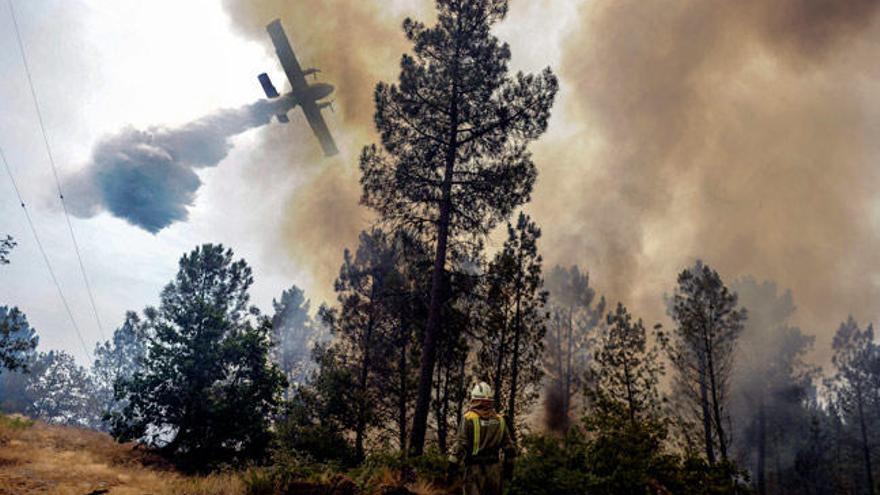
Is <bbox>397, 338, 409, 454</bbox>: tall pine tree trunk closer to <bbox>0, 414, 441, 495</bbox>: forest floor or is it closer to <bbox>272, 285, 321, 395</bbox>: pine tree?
<bbox>0, 414, 441, 495</bbox>: forest floor

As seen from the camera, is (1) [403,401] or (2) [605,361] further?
(2) [605,361]

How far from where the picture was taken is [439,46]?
45.9ft

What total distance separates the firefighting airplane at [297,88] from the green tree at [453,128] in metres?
16.6

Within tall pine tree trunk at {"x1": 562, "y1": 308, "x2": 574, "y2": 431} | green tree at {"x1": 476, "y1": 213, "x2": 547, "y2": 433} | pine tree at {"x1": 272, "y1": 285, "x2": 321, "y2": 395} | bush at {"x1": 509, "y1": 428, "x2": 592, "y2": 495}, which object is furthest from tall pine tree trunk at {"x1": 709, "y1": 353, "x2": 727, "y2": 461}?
pine tree at {"x1": 272, "y1": 285, "x2": 321, "y2": 395}

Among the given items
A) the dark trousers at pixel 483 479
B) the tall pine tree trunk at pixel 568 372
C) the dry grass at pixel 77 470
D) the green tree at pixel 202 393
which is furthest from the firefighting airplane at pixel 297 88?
the dark trousers at pixel 483 479

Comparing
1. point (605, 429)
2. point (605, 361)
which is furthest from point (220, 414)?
point (605, 361)

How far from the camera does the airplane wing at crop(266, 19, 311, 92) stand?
87.2 feet

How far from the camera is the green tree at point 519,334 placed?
1995cm

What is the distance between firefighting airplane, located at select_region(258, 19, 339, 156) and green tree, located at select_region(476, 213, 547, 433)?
58.0 feet

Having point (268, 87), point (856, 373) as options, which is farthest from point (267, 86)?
point (856, 373)

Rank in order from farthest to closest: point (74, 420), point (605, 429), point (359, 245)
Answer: point (74, 420)
point (359, 245)
point (605, 429)

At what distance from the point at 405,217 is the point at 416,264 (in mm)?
1631

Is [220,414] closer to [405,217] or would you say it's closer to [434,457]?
[405,217]

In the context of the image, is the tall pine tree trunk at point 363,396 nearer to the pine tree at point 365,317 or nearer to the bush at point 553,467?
the pine tree at point 365,317
